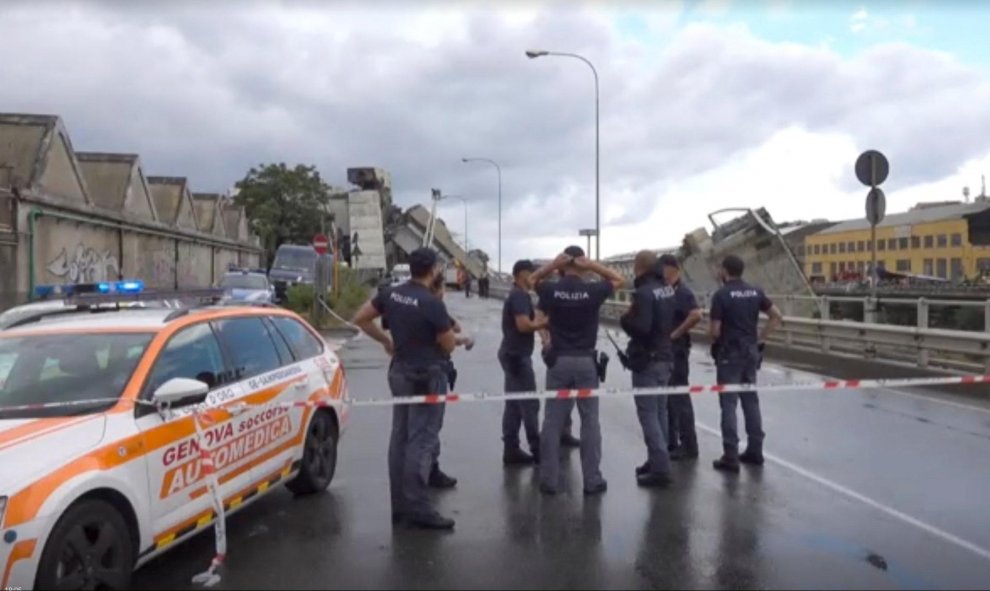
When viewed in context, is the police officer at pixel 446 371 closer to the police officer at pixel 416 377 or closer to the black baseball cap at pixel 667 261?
the police officer at pixel 416 377

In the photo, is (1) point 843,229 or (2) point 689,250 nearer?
(2) point 689,250

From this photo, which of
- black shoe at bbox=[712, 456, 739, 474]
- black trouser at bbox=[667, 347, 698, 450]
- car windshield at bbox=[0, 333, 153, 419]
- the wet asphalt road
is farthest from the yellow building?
car windshield at bbox=[0, 333, 153, 419]

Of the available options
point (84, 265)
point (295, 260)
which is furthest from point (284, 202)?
point (84, 265)

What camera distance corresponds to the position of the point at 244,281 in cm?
2862

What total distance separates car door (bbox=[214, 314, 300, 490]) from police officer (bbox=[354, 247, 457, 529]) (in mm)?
770

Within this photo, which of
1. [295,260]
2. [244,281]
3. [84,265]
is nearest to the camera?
[84,265]

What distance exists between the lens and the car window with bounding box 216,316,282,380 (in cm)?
623

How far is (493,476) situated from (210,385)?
2.91m

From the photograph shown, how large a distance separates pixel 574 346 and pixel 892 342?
1145cm

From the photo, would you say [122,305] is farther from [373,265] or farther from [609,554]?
[373,265]

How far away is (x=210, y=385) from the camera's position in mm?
5797

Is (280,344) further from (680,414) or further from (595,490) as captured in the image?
(680,414)

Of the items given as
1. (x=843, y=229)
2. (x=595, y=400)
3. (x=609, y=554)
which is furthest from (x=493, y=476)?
(x=843, y=229)

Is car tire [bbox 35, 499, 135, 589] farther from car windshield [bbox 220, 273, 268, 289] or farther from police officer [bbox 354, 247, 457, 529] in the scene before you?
car windshield [bbox 220, 273, 268, 289]
